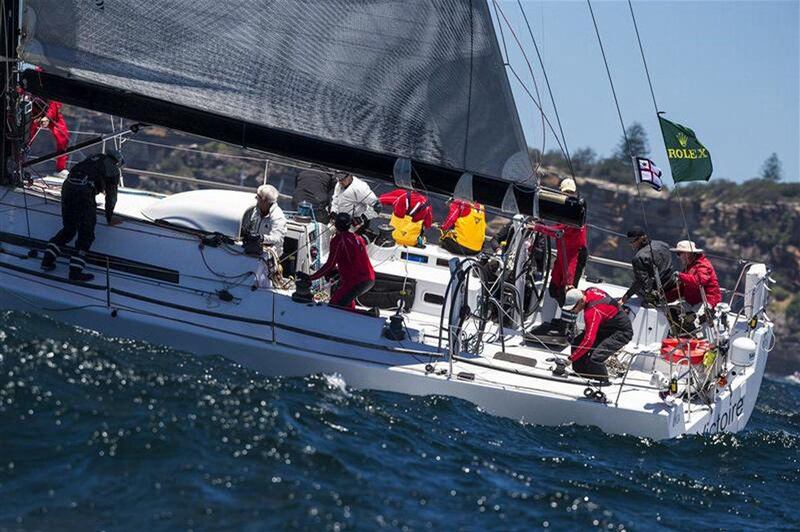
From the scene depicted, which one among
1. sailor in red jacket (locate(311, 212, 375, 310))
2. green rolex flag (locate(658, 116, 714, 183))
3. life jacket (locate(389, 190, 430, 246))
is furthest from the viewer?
life jacket (locate(389, 190, 430, 246))

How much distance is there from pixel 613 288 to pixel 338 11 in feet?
18.0

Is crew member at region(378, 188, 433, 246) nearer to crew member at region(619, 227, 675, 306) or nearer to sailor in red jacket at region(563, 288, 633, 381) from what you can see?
crew member at region(619, 227, 675, 306)

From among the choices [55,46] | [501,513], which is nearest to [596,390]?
[501,513]

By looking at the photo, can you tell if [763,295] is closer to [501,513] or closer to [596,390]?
[596,390]

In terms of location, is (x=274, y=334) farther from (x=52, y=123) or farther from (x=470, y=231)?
(x=52, y=123)

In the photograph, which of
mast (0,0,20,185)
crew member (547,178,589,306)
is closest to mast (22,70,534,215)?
mast (0,0,20,185)

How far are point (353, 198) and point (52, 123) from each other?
3.48 metres

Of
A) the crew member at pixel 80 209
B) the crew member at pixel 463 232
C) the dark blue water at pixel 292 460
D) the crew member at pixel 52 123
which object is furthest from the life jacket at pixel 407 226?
the crew member at pixel 52 123

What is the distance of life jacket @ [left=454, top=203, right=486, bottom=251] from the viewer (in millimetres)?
14117

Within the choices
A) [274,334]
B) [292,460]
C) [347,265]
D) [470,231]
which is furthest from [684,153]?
[292,460]

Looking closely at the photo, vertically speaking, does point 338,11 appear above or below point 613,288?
above

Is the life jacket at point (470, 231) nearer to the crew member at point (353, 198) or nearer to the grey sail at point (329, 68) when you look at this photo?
the crew member at point (353, 198)

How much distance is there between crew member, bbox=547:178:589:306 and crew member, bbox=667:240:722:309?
0.95 metres

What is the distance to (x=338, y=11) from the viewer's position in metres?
11.0
